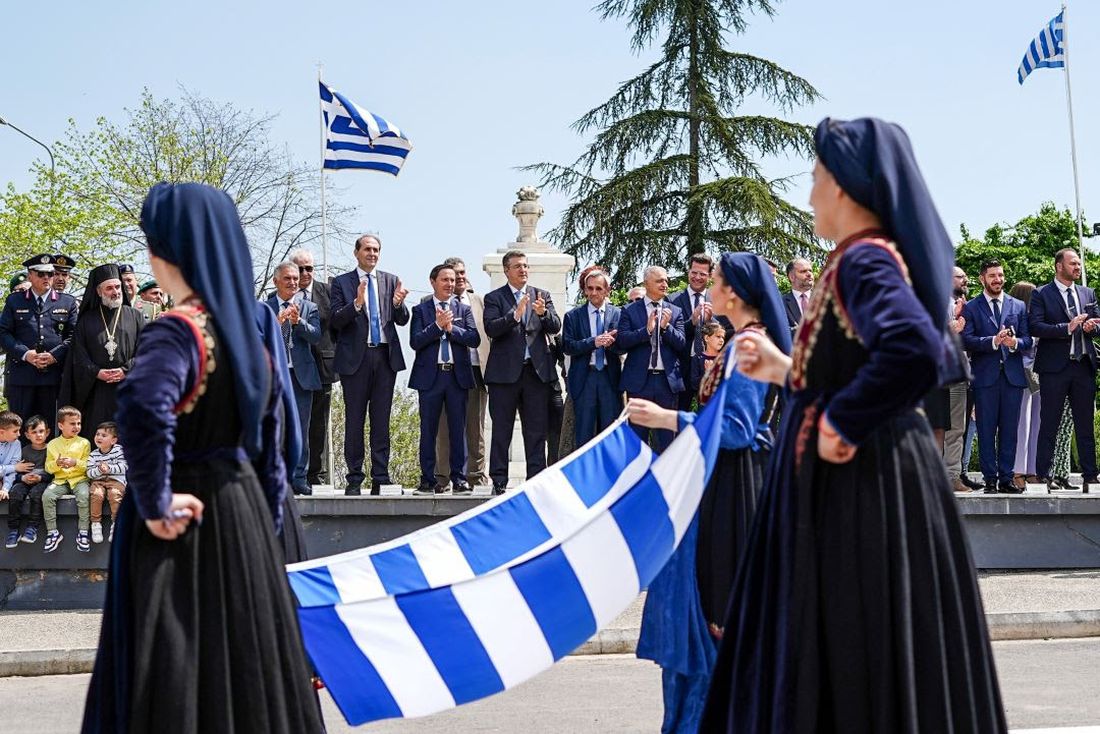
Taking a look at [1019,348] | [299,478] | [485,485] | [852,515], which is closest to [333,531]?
[299,478]

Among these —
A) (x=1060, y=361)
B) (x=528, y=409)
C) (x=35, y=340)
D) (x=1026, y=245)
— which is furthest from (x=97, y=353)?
(x=1026, y=245)

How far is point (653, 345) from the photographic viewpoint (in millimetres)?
13023

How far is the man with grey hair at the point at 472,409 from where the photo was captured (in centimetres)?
1355

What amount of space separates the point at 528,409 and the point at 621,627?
349cm

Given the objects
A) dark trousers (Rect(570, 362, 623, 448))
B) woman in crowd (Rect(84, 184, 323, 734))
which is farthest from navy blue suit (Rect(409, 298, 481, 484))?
woman in crowd (Rect(84, 184, 323, 734))

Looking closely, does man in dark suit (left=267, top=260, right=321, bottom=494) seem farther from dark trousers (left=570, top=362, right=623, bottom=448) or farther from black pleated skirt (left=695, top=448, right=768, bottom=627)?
black pleated skirt (left=695, top=448, right=768, bottom=627)

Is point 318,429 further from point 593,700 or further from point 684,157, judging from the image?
point 684,157

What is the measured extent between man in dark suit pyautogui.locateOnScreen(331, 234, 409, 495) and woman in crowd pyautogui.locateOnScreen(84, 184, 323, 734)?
8448 mm

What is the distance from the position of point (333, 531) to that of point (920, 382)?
9011 mm

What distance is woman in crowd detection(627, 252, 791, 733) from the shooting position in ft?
19.6

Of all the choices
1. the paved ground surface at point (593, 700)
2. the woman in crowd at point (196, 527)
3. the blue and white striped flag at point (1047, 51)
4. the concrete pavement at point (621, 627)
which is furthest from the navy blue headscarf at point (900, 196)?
the blue and white striped flag at point (1047, 51)

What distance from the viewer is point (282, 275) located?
12.7m

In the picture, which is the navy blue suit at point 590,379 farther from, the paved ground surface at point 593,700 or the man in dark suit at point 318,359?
the paved ground surface at point 593,700

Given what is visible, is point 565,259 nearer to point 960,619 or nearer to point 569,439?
point 569,439
